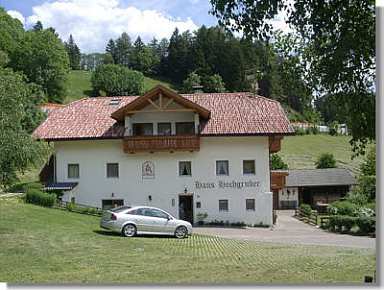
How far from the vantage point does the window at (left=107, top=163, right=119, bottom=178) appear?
1576 cm

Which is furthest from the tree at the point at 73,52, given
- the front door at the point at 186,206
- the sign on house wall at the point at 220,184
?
the sign on house wall at the point at 220,184

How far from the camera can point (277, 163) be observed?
13.8m

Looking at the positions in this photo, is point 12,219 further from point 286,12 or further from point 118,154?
point 286,12

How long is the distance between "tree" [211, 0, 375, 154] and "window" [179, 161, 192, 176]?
9.31 m

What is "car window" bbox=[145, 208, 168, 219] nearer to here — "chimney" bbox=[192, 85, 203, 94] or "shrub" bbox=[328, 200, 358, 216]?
"chimney" bbox=[192, 85, 203, 94]

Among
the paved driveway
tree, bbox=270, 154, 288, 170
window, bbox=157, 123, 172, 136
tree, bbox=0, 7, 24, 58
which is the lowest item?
the paved driveway

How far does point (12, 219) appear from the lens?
1140 centimetres

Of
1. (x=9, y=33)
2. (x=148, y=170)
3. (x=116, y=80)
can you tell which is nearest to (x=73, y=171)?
(x=148, y=170)

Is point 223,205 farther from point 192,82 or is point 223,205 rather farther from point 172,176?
point 192,82

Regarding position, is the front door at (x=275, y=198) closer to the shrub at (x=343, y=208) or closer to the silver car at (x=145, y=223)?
the shrub at (x=343, y=208)

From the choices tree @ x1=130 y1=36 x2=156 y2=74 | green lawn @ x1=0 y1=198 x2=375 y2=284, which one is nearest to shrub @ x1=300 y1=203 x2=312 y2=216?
green lawn @ x1=0 y1=198 x2=375 y2=284

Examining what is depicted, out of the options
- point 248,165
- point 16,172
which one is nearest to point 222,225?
point 248,165

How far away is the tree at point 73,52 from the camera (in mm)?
7250

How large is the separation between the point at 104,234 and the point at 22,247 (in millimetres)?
2517
